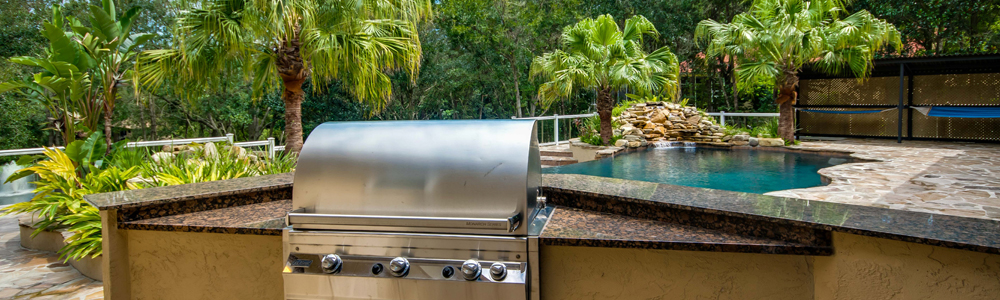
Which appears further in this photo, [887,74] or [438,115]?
[438,115]

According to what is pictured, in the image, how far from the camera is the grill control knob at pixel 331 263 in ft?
6.16

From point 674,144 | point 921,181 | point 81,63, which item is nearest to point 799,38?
point 674,144

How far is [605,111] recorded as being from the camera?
464 inches

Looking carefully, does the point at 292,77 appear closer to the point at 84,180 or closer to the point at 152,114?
the point at 84,180

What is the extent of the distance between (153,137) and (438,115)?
32.7ft

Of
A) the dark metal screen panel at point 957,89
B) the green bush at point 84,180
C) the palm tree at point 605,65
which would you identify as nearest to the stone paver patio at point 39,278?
the green bush at point 84,180

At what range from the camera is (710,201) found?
78.9 inches

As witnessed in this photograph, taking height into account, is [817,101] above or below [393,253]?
above

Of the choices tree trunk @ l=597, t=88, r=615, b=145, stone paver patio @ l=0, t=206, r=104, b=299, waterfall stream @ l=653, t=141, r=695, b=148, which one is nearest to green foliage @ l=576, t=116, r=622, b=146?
tree trunk @ l=597, t=88, r=615, b=145

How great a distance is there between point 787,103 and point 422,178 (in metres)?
12.2

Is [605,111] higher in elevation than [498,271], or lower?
higher

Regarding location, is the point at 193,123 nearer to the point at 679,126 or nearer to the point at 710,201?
the point at 679,126

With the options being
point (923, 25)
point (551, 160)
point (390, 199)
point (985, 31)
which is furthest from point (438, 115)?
point (390, 199)

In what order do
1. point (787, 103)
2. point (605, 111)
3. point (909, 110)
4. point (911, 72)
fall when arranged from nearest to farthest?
point (605, 111) → point (787, 103) → point (911, 72) → point (909, 110)
